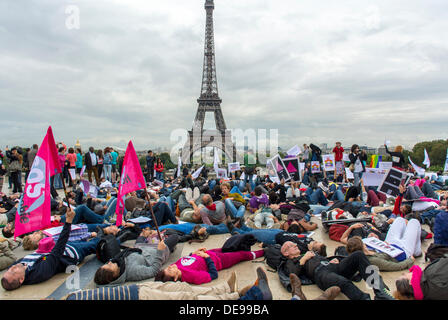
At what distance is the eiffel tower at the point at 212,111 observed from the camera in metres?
44.2

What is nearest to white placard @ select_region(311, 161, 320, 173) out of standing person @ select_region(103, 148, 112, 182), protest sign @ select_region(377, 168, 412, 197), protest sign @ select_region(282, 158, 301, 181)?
protest sign @ select_region(282, 158, 301, 181)

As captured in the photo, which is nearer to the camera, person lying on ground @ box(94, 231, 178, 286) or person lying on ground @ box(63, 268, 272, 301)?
person lying on ground @ box(63, 268, 272, 301)

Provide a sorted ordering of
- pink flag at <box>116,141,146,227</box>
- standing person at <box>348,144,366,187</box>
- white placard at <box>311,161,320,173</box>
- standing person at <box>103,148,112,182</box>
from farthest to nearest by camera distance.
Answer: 1. standing person at <box>103,148,112,182</box>
2. white placard at <box>311,161,320,173</box>
3. standing person at <box>348,144,366,187</box>
4. pink flag at <box>116,141,146,227</box>

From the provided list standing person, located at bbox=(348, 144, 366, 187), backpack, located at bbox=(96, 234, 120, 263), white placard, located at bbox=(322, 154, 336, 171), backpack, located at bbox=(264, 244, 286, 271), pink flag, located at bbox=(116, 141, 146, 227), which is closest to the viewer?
backpack, located at bbox=(264, 244, 286, 271)

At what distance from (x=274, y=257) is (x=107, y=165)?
35.0 feet

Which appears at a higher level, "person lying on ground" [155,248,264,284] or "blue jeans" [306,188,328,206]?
"blue jeans" [306,188,328,206]

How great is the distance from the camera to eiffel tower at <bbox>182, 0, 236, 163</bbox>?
145ft

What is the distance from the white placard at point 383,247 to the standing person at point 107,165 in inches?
436

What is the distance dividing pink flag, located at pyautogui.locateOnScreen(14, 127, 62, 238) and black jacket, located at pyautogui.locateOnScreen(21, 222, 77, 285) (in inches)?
13.1

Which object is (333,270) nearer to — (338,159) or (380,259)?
(380,259)

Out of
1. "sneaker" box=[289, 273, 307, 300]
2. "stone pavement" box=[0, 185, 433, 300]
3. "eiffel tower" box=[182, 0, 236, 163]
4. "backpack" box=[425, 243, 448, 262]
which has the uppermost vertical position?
"eiffel tower" box=[182, 0, 236, 163]

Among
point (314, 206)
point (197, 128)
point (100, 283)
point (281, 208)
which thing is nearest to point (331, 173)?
point (314, 206)

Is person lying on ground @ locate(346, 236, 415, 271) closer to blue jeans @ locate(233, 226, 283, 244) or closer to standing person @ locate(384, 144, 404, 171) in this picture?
blue jeans @ locate(233, 226, 283, 244)
